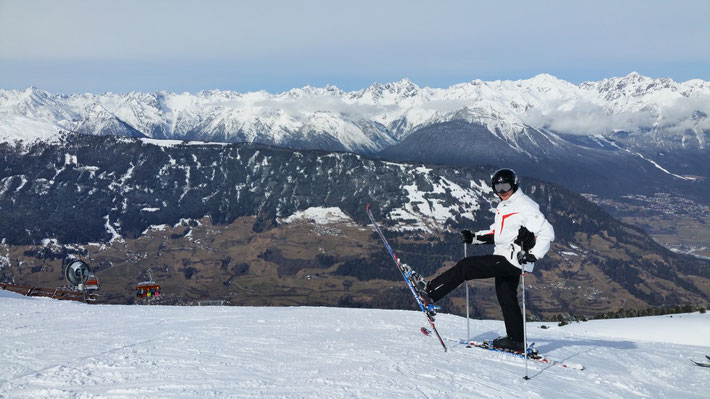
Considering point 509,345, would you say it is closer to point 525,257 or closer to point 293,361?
point 525,257

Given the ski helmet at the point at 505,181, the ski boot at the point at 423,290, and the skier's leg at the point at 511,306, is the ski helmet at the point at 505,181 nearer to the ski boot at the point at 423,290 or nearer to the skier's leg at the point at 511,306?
the skier's leg at the point at 511,306

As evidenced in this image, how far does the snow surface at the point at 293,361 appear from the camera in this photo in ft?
24.5

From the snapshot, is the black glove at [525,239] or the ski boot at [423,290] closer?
the black glove at [525,239]

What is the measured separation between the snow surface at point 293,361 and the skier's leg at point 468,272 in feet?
4.00

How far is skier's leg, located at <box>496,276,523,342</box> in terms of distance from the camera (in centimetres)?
1115

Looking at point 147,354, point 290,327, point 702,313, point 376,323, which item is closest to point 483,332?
point 376,323

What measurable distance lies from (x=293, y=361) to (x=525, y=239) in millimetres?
4756

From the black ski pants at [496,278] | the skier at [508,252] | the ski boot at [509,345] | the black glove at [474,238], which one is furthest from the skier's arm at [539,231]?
the ski boot at [509,345]

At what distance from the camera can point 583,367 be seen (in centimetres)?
1042

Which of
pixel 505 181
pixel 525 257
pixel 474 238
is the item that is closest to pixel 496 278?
pixel 474 238

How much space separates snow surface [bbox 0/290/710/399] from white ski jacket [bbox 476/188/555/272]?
2113 millimetres

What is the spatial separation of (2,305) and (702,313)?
25132mm

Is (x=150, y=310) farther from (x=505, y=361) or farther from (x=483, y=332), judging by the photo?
(x=505, y=361)

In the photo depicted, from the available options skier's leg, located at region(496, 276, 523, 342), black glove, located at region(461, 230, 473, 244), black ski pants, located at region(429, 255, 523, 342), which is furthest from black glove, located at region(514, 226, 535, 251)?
black glove, located at region(461, 230, 473, 244)
